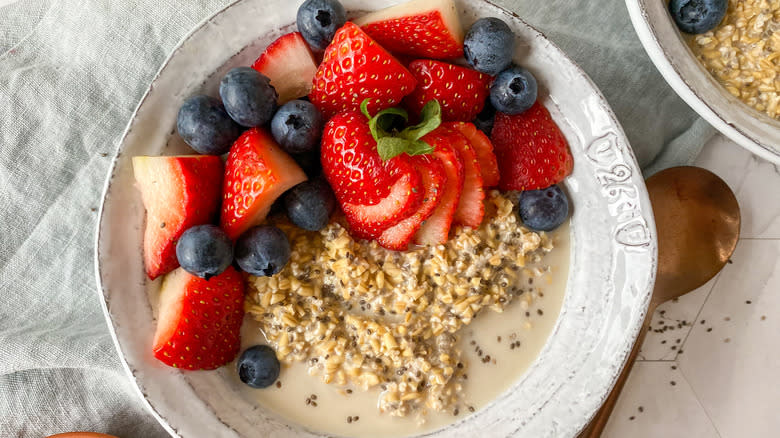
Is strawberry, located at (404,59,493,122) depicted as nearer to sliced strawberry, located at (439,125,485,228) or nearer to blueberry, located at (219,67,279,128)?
sliced strawberry, located at (439,125,485,228)

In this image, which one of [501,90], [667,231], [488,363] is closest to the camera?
[501,90]

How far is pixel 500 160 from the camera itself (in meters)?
1.37

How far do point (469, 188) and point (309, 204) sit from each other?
0.33 m

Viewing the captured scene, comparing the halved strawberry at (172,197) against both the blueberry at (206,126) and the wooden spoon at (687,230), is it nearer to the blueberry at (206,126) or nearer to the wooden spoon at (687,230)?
the blueberry at (206,126)

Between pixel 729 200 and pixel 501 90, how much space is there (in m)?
0.71

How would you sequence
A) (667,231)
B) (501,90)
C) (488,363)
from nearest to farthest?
(501,90) → (488,363) → (667,231)

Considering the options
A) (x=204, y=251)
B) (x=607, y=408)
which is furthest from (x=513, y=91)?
(x=607, y=408)

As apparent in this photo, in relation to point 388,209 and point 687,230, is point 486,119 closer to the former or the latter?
point 388,209

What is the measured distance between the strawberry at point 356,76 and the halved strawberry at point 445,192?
119 mm

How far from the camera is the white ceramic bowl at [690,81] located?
1359 mm

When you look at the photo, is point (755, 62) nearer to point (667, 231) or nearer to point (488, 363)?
point (667, 231)

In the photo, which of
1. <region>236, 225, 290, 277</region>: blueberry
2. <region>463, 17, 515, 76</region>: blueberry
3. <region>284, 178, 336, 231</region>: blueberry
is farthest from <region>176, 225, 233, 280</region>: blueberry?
<region>463, 17, 515, 76</region>: blueberry

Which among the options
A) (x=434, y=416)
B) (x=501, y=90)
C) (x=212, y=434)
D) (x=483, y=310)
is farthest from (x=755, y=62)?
(x=212, y=434)

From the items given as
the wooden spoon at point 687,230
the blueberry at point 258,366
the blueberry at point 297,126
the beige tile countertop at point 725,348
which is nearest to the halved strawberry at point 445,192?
the blueberry at point 297,126
